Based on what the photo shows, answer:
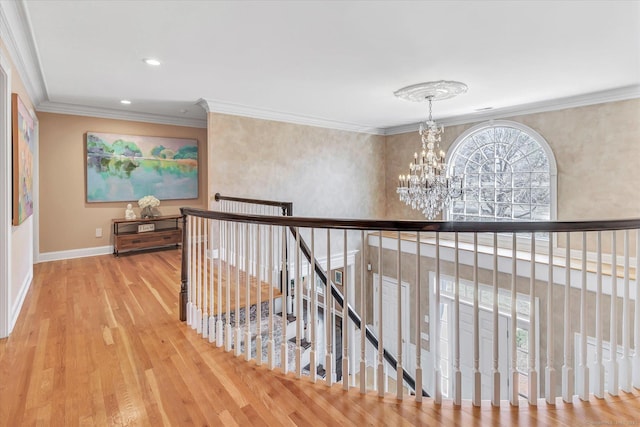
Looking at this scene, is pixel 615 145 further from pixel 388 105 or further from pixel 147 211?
pixel 147 211

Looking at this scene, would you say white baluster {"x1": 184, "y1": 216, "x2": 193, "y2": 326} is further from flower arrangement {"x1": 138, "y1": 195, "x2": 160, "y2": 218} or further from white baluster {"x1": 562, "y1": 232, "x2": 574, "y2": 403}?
flower arrangement {"x1": 138, "y1": 195, "x2": 160, "y2": 218}

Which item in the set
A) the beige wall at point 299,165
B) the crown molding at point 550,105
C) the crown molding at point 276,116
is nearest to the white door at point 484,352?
the beige wall at point 299,165

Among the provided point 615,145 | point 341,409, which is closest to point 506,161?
point 615,145

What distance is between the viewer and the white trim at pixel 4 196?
2484 millimetres

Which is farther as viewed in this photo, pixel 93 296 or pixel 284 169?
pixel 284 169

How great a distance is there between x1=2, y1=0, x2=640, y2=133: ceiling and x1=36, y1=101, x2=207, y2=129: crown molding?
0.12 feet

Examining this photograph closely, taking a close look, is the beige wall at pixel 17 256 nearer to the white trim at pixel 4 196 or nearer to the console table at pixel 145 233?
the white trim at pixel 4 196

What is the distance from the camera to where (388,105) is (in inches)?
197

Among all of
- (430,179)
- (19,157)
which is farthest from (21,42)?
(430,179)

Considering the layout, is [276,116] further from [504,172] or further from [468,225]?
[468,225]

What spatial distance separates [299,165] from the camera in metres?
5.82

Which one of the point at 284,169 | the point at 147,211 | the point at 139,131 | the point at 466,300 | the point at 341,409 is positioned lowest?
the point at 466,300

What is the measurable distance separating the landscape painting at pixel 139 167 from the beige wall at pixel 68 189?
0.13 meters

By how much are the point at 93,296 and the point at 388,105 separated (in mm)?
4577
